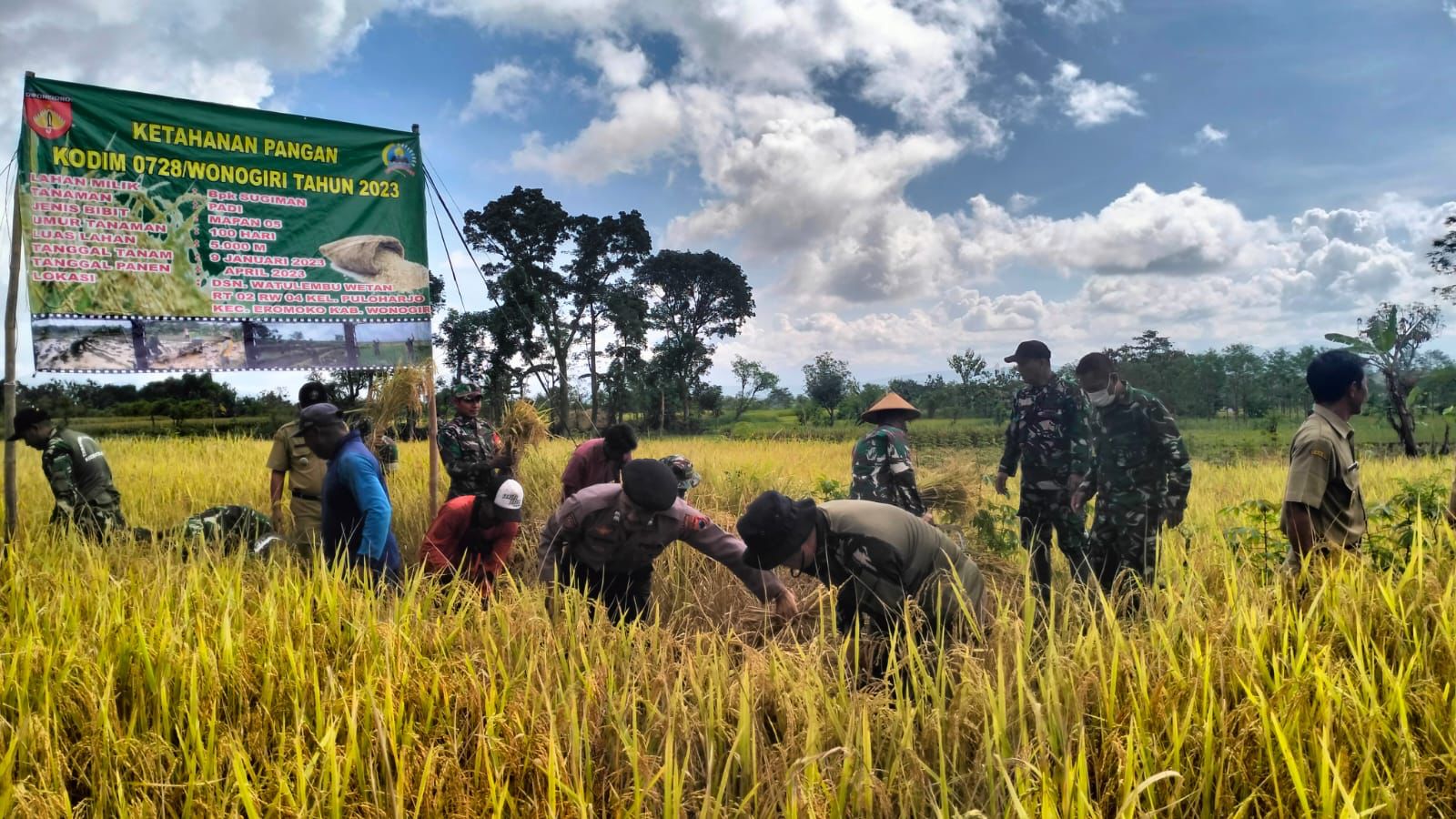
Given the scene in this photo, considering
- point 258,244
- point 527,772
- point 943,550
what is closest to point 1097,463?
point 943,550

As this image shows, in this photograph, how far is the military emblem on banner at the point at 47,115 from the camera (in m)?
4.99

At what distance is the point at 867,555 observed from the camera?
9.04 feet

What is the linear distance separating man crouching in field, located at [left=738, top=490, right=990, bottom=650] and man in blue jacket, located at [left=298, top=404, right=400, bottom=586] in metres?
2.02

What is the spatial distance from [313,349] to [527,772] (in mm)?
5033

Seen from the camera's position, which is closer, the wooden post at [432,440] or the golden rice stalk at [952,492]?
the wooden post at [432,440]

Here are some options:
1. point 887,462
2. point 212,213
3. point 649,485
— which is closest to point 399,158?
point 212,213

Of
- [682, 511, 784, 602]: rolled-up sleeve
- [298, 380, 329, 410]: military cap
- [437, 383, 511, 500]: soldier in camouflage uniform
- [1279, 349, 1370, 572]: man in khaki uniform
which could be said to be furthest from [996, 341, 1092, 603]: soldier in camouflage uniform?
[298, 380, 329, 410]: military cap

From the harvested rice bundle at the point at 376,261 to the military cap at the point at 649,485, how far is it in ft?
12.4

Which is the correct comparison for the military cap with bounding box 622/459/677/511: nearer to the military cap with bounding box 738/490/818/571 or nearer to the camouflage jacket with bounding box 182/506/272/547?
the military cap with bounding box 738/490/818/571

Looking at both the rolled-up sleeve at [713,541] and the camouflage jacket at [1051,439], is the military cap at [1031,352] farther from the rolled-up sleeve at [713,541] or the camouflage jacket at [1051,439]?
the rolled-up sleeve at [713,541]

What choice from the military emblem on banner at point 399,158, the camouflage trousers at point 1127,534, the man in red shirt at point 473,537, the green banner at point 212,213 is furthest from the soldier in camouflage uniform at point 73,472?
the camouflage trousers at point 1127,534

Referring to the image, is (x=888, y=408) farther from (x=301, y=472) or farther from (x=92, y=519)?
(x=92, y=519)

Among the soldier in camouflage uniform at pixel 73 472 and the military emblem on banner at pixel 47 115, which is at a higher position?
the military emblem on banner at pixel 47 115

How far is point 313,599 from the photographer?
304cm
